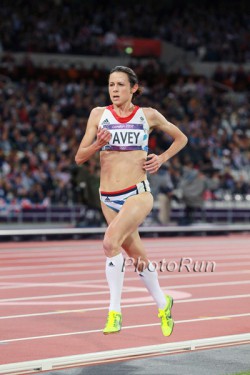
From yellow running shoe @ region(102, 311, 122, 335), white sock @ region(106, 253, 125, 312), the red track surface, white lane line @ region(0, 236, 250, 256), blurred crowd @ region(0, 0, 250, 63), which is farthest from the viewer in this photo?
blurred crowd @ region(0, 0, 250, 63)

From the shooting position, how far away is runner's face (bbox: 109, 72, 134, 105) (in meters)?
7.54

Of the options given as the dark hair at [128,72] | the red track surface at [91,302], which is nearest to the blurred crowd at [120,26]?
the red track surface at [91,302]

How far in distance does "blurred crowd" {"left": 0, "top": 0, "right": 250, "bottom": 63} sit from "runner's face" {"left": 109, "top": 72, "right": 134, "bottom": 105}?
2415 centimetres

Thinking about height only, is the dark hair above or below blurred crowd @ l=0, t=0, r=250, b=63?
below

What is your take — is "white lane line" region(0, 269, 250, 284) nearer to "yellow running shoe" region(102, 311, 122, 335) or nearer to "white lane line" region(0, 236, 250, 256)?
"white lane line" region(0, 236, 250, 256)

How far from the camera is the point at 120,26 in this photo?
117 ft

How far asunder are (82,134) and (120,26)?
31.5 feet

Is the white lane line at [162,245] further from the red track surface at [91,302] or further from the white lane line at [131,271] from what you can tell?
the white lane line at [131,271]

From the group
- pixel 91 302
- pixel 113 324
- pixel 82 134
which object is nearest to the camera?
pixel 113 324

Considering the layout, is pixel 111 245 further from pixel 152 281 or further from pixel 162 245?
pixel 162 245

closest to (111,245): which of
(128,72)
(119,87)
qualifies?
(119,87)

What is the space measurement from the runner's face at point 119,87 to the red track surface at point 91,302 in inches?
76.4

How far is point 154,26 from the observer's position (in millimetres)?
36969

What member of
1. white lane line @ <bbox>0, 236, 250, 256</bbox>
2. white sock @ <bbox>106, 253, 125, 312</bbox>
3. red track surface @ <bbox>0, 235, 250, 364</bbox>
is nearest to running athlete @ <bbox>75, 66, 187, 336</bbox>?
white sock @ <bbox>106, 253, 125, 312</bbox>
